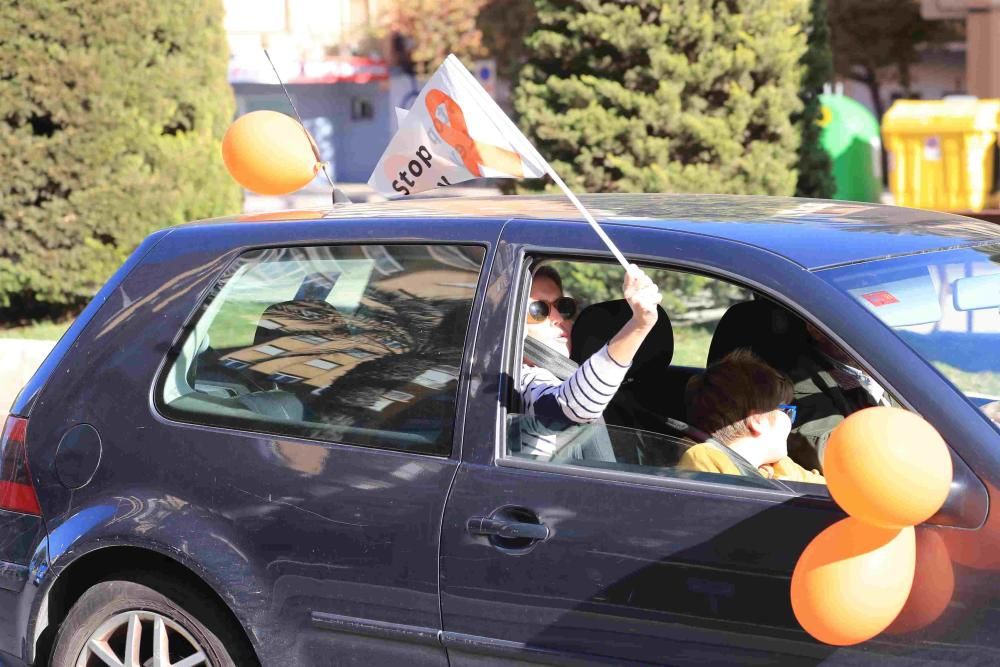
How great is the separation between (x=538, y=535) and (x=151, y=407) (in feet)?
3.75

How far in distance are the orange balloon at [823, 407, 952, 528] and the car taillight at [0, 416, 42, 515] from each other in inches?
85.2

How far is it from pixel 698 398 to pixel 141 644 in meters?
1.53

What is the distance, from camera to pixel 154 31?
1072 centimetres

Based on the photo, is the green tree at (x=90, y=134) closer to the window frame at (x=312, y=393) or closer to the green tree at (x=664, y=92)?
the green tree at (x=664, y=92)

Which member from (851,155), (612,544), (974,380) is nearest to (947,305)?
(974,380)

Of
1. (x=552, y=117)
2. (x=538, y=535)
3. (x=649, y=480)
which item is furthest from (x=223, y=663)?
(x=552, y=117)

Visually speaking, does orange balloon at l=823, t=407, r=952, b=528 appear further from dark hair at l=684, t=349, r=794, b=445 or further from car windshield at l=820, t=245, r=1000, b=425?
dark hair at l=684, t=349, r=794, b=445

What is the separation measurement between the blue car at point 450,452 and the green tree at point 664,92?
5.87 metres

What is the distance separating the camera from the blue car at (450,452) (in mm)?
2691

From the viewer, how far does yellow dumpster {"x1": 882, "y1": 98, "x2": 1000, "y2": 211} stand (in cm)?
1086

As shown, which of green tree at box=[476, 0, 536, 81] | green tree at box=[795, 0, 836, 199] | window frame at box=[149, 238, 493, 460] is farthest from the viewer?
green tree at box=[476, 0, 536, 81]

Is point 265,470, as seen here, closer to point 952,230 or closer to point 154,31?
point 952,230

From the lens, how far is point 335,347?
334 cm

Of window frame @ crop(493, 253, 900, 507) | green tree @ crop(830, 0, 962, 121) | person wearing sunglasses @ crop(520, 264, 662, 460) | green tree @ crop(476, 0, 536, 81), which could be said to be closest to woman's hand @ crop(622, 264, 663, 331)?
person wearing sunglasses @ crop(520, 264, 662, 460)
